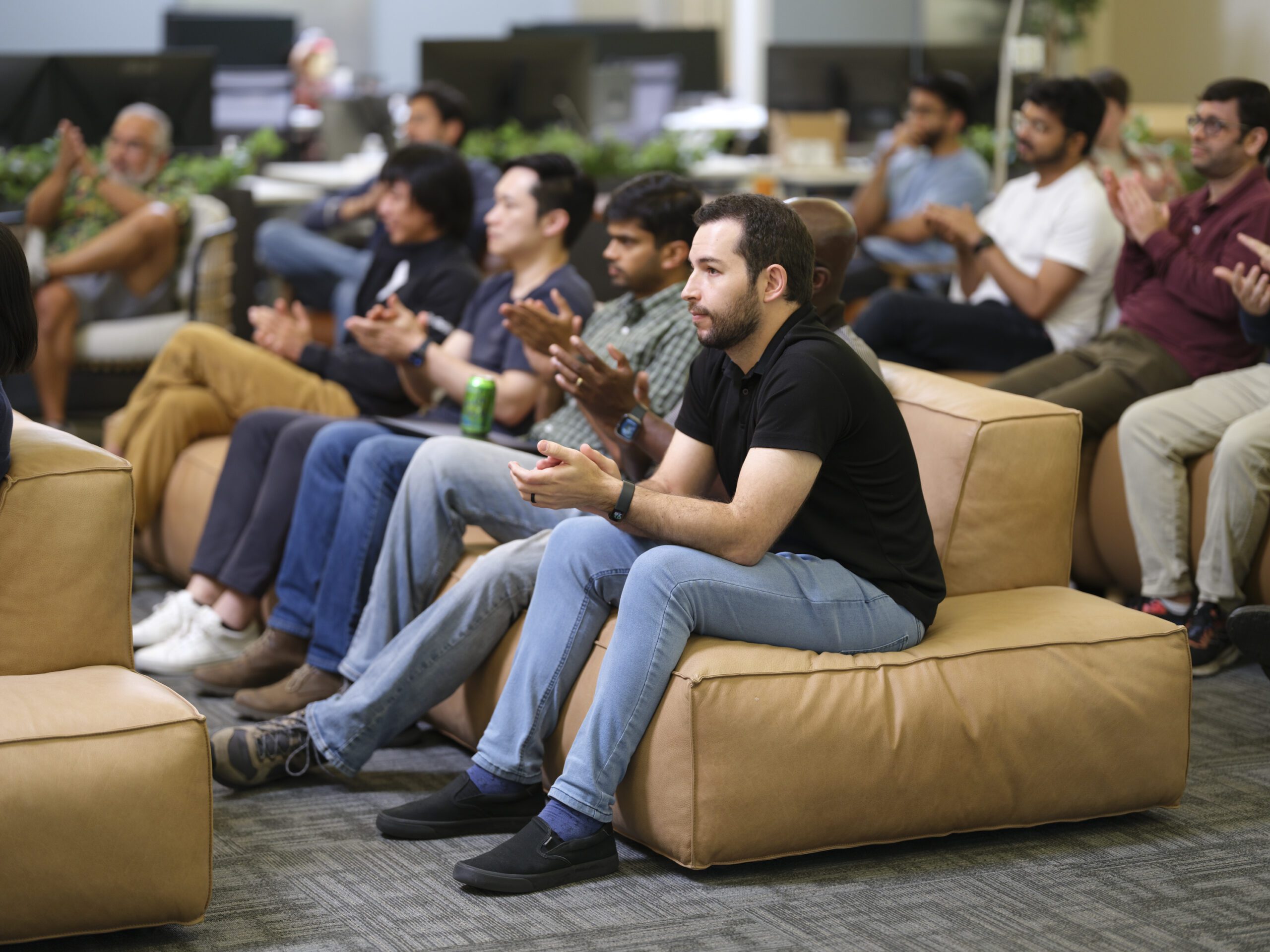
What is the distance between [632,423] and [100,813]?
3.66 ft

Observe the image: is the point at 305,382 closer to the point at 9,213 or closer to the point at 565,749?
the point at 565,749

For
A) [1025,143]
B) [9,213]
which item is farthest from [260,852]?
[9,213]

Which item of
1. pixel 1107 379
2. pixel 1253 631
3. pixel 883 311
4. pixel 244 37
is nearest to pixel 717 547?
pixel 1253 631

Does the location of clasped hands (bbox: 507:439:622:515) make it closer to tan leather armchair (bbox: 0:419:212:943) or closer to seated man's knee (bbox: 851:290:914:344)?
tan leather armchair (bbox: 0:419:212:943)

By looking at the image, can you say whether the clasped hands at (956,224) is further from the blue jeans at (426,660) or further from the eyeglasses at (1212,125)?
the blue jeans at (426,660)

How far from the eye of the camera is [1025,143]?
13.7 ft

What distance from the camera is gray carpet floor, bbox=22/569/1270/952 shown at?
2074 mm

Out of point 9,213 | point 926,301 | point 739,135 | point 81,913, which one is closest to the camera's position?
point 81,913

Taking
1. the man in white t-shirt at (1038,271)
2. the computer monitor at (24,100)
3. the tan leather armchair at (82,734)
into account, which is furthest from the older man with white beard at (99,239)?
the tan leather armchair at (82,734)

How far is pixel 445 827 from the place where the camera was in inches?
95.3

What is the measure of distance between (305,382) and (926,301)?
167cm

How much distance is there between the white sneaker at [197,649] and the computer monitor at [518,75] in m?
3.63

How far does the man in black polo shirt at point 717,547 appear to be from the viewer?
2219 mm

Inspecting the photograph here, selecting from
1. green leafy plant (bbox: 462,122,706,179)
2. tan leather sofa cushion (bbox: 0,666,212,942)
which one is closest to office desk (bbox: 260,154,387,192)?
green leafy plant (bbox: 462,122,706,179)
